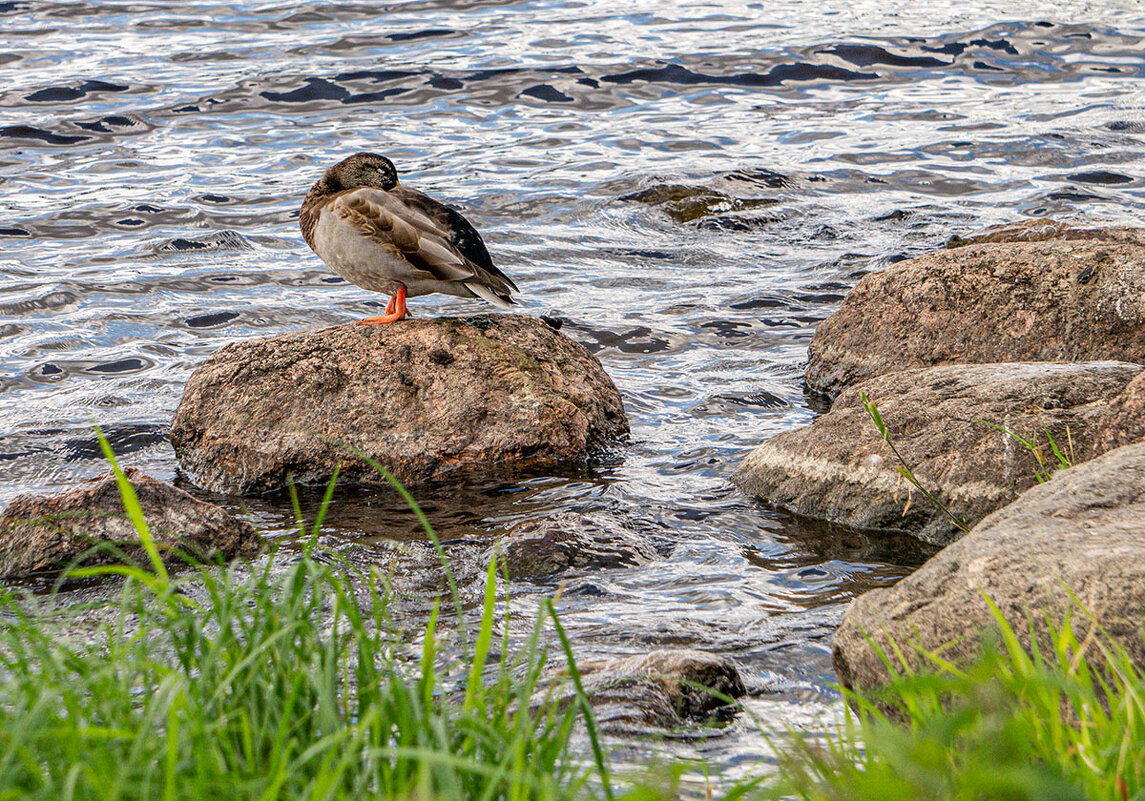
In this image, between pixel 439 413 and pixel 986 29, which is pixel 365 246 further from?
pixel 986 29

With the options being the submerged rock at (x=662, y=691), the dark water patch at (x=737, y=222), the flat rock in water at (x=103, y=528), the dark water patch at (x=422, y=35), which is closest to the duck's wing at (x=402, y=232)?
the flat rock in water at (x=103, y=528)

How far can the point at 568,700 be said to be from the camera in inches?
156

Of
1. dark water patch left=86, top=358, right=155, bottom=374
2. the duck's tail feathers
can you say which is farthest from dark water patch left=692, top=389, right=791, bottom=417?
dark water patch left=86, top=358, right=155, bottom=374

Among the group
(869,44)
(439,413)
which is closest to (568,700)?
(439,413)

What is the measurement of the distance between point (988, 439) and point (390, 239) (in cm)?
319

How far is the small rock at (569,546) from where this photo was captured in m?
5.34

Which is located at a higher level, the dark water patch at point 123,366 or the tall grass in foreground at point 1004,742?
the tall grass in foreground at point 1004,742

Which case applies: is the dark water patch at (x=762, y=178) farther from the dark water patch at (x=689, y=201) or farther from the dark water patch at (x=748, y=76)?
the dark water patch at (x=748, y=76)

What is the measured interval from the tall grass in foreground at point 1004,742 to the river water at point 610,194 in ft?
3.59

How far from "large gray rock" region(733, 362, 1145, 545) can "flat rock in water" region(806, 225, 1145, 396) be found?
4.44 ft

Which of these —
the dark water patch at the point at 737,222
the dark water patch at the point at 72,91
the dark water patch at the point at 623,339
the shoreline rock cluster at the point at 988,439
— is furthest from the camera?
the dark water patch at the point at 72,91

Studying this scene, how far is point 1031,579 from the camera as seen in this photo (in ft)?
11.2

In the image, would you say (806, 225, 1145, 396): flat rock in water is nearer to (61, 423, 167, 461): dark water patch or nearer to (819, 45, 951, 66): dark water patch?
(61, 423, 167, 461): dark water patch

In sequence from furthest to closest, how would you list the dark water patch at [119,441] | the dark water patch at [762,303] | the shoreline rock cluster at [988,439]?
the dark water patch at [762,303] → the dark water patch at [119,441] → the shoreline rock cluster at [988,439]
